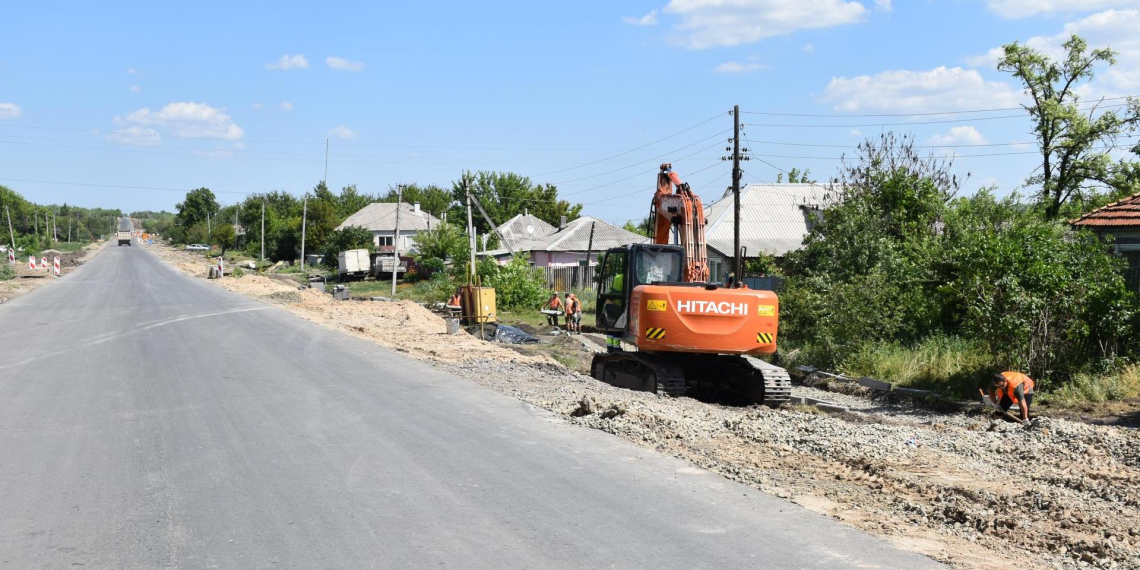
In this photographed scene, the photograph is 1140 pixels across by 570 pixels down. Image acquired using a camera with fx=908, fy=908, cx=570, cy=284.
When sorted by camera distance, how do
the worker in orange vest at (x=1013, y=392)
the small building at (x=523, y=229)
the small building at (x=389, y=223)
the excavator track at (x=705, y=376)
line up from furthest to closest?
the small building at (x=389, y=223) → the small building at (x=523, y=229) → the excavator track at (x=705, y=376) → the worker in orange vest at (x=1013, y=392)

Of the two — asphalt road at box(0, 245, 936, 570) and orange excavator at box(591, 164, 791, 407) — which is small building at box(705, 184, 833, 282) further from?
asphalt road at box(0, 245, 936, 570)

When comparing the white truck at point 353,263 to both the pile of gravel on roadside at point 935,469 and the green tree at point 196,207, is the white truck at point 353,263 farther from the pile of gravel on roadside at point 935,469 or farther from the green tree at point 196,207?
the green tree at point 196,207

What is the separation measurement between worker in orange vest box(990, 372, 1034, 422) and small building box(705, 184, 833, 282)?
25.9m

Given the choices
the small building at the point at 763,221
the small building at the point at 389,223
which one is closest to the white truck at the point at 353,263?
the small building at the point at 389,223

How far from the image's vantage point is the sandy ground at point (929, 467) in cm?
621

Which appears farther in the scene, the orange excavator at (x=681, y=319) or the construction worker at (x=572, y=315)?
the construction worker at (x=572, y=315)

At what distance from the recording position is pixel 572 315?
26.0 m

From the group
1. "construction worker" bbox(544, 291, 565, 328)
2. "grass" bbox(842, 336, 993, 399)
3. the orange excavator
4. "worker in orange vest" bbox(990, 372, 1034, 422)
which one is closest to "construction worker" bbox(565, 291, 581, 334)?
"construction worker" bbox(544, 291, 565, 328)

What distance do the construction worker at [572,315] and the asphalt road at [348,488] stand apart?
12.1 m

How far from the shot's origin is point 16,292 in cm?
3578

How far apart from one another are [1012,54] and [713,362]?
2158 cm

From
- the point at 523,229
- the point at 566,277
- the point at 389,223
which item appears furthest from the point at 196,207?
the point at 566,277

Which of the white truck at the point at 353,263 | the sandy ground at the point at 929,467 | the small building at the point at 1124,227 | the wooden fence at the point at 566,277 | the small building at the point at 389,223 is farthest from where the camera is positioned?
the small building at the point at 389,223

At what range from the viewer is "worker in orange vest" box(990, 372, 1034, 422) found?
38.3 feet
